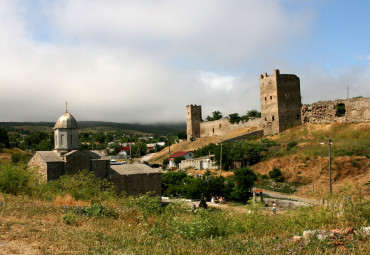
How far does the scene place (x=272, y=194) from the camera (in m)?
25.4

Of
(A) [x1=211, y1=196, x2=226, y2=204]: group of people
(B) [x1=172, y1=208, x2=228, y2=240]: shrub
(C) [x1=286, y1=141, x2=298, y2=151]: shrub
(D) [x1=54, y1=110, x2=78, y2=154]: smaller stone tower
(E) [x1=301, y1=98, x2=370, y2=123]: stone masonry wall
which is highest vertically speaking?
(E) [x1=301, y1=98, x2=370, y2=123]: stone masonry wall

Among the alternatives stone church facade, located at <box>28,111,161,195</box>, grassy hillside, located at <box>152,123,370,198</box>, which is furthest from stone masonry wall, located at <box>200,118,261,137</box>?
stone church facade, located at <box>28,111,161,195</box>

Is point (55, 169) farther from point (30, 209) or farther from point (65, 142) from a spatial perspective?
point (30, 209)

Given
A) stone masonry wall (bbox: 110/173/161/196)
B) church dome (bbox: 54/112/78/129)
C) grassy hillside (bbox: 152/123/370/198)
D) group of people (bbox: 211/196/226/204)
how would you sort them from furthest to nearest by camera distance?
grassy hillside (bbox: 152/123/370/198) → group of people (bbox: 211/196/226/204) → stone masonry wall (bbox: 110/173/161/196) → church dome (bbox: 54/112/78/129)

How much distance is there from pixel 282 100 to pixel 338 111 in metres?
6.09

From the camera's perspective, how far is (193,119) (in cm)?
6400

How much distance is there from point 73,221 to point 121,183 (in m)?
13.5

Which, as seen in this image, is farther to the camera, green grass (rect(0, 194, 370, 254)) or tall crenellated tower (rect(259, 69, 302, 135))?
tall crenellated tower (rect(259, 69, 302, 135))

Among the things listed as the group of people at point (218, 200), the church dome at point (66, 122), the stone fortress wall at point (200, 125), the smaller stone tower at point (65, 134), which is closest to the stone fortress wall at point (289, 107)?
the group of people at point (218, 200)

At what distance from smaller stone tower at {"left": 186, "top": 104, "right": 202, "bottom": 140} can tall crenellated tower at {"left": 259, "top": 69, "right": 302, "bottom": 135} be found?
84.1 feet

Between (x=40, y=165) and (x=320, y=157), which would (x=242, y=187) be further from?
(x=40, y=165)

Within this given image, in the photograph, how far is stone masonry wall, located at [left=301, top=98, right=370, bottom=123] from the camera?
109 feet

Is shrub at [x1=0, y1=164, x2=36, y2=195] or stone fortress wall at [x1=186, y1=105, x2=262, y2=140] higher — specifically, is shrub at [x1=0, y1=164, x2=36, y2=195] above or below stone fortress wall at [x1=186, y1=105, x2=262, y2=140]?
below

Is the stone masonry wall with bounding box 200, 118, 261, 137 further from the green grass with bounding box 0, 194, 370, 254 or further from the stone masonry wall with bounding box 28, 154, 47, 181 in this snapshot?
the green grass with bounding box 0, 194, 370, 254
